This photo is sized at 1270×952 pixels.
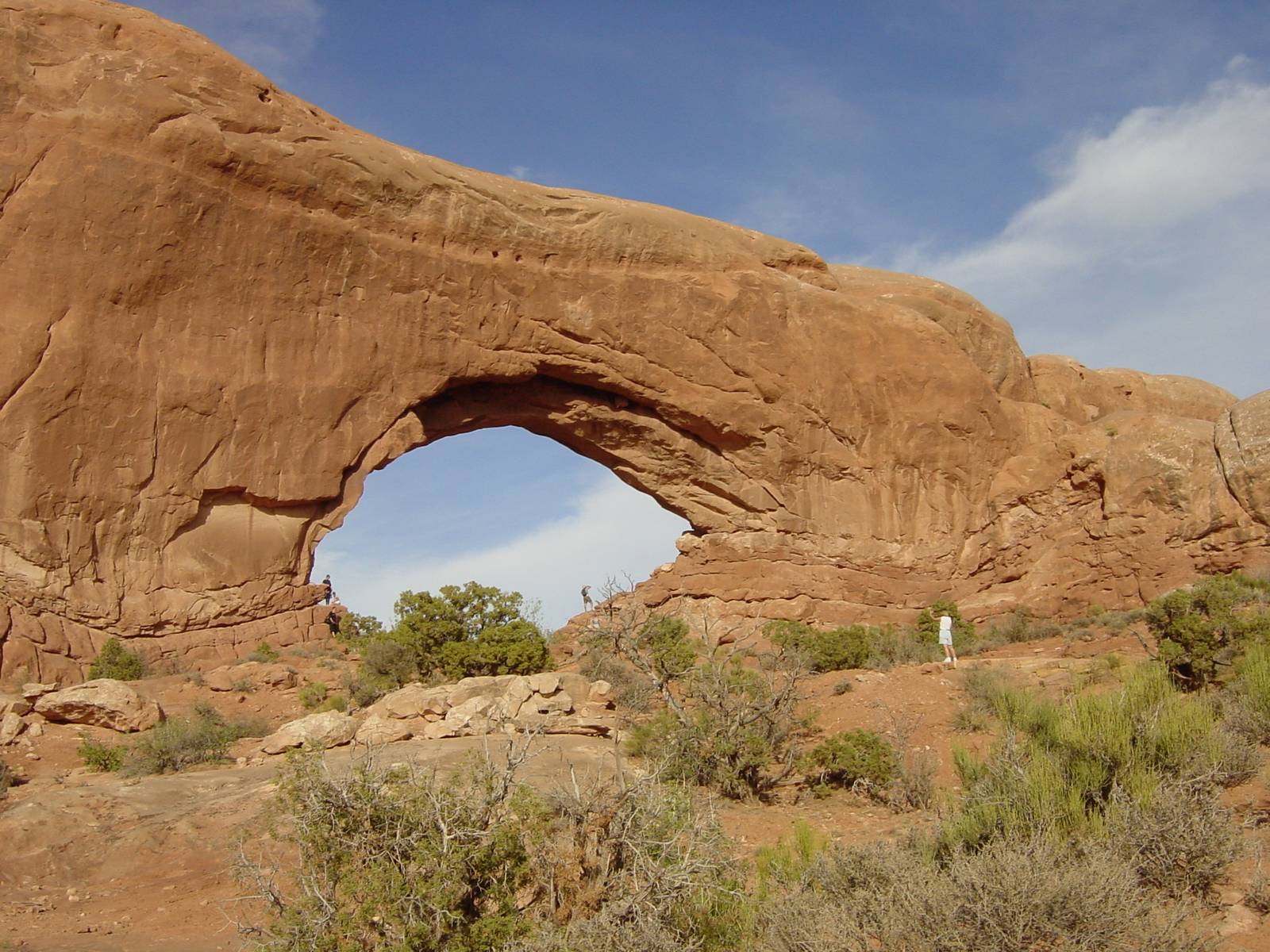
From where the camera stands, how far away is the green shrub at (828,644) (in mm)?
17703

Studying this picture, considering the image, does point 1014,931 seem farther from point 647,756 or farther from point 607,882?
point 647,756

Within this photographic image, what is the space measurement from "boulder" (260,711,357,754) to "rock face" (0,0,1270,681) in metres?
5.44

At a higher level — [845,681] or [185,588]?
[185,588]

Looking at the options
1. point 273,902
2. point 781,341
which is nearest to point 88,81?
point 781,341

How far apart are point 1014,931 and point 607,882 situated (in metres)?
2.08

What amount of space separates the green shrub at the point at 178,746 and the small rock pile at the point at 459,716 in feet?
2.06

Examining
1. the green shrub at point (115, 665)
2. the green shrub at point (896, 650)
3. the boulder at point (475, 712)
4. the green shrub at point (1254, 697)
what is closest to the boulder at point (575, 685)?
the boulder at point (475, 712)

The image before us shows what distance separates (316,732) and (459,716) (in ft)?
5.19

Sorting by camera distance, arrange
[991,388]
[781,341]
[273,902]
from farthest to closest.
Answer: [991,388]
[781,341]
[273,902]

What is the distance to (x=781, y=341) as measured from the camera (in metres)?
22.7

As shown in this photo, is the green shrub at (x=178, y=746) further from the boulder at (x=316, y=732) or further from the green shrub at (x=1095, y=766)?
the green shrub at (x=1095, y=766)

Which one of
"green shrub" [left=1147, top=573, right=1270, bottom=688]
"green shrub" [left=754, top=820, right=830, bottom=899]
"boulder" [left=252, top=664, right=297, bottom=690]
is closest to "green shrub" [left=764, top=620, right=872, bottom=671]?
"green shrub" [left=1147, top=573, right=1270, bottom=688]

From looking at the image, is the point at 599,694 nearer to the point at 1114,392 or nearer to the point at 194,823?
the point at 194,823

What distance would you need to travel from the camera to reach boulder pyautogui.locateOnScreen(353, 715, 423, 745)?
11.7 meters
